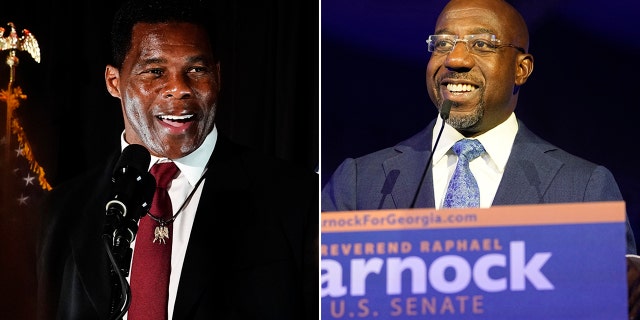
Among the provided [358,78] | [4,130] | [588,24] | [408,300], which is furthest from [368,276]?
[4,130]

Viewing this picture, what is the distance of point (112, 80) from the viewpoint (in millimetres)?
4062

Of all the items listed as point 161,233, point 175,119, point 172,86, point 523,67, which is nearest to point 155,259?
point 161,233

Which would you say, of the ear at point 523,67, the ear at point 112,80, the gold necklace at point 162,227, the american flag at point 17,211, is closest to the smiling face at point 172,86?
the ear at point 112,80

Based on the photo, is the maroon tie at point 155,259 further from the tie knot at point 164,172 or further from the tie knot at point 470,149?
the tie knot at point 470,149

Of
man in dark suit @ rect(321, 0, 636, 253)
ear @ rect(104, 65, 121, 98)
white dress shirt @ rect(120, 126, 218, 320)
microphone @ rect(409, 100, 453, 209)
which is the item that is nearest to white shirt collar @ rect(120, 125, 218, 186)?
white dress shirt @ rect(120, 126, 218, 320)

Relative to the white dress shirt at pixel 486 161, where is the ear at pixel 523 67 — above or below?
above

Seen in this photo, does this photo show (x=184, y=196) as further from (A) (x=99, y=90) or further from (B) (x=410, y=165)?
(B) (x=410, y=165)

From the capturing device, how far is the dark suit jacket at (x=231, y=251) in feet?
12.2

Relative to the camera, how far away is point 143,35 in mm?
3932

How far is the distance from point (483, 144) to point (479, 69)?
0.26 m

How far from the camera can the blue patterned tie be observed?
3699 millimetres

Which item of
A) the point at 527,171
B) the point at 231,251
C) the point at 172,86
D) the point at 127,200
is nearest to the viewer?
the point at 127,200

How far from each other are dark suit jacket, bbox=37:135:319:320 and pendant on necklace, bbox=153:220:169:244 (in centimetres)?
9

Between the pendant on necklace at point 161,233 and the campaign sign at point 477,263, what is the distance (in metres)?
0.55
